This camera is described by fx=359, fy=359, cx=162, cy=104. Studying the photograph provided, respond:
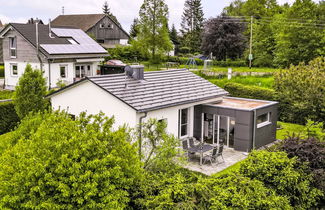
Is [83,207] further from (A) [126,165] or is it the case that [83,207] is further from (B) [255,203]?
(B) [255,203]

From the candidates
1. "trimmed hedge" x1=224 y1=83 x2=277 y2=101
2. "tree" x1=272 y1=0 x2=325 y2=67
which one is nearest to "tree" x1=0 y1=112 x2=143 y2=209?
"trimmed hedge" x1=224 y1=83 x2=277 y2=101

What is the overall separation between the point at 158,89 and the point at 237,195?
34.4ft

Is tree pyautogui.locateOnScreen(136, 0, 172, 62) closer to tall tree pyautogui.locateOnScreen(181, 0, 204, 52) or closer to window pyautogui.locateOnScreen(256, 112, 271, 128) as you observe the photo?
window pyautogui.locateOnScreen(256, 112, 271, 128)

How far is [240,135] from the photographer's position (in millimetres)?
19375

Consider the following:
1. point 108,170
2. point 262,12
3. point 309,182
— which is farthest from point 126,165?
point 262,12

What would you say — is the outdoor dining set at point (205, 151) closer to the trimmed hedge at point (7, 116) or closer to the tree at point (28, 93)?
the tree at point (28, 93)

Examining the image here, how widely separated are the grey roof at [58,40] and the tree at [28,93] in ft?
45.3

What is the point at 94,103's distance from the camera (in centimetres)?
1825

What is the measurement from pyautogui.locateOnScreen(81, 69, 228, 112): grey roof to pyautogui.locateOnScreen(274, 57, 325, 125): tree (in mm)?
6082

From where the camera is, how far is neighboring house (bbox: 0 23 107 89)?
3466cm

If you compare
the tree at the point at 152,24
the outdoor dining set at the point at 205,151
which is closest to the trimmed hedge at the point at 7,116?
the outdoor dining set at the point at 205,151

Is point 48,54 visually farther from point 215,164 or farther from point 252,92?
point 215,164

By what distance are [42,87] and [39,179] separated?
13.9 meters

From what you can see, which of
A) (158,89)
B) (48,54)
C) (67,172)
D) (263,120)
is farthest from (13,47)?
(67,172)
